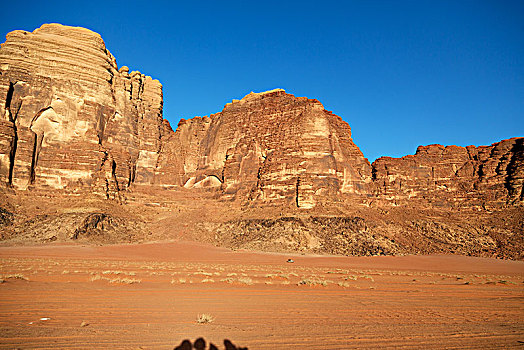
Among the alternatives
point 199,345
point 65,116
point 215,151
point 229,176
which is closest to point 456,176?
point 229,176

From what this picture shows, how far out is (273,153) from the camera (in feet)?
222

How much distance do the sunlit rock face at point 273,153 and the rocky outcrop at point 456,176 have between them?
593 centimetres

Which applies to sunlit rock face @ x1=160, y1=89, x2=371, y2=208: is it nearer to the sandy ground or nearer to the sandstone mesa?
the sandstone mesa

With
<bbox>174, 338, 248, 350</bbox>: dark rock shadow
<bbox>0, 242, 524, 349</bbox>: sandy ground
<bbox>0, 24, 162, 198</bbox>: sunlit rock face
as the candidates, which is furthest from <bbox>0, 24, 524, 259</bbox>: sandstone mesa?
<bbox>174, 338, 248, 350</bbox>: dark rock shadow

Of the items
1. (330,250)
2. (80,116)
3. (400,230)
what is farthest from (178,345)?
(80,116)

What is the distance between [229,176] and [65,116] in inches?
1354

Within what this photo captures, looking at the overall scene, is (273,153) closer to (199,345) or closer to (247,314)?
(247,314)

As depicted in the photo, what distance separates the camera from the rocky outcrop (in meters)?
61.4

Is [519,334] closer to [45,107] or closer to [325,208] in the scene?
[325,208]

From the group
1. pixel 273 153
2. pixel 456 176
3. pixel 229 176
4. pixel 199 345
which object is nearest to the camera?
pixel 199 345

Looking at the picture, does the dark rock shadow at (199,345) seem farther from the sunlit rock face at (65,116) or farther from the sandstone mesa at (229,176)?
the sunlit rock face at (65,116)

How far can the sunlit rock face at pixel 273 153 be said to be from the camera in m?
60.6

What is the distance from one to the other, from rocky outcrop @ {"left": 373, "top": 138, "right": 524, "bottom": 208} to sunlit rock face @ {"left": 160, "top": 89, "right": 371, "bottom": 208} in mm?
5926

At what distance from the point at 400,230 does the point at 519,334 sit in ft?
155
